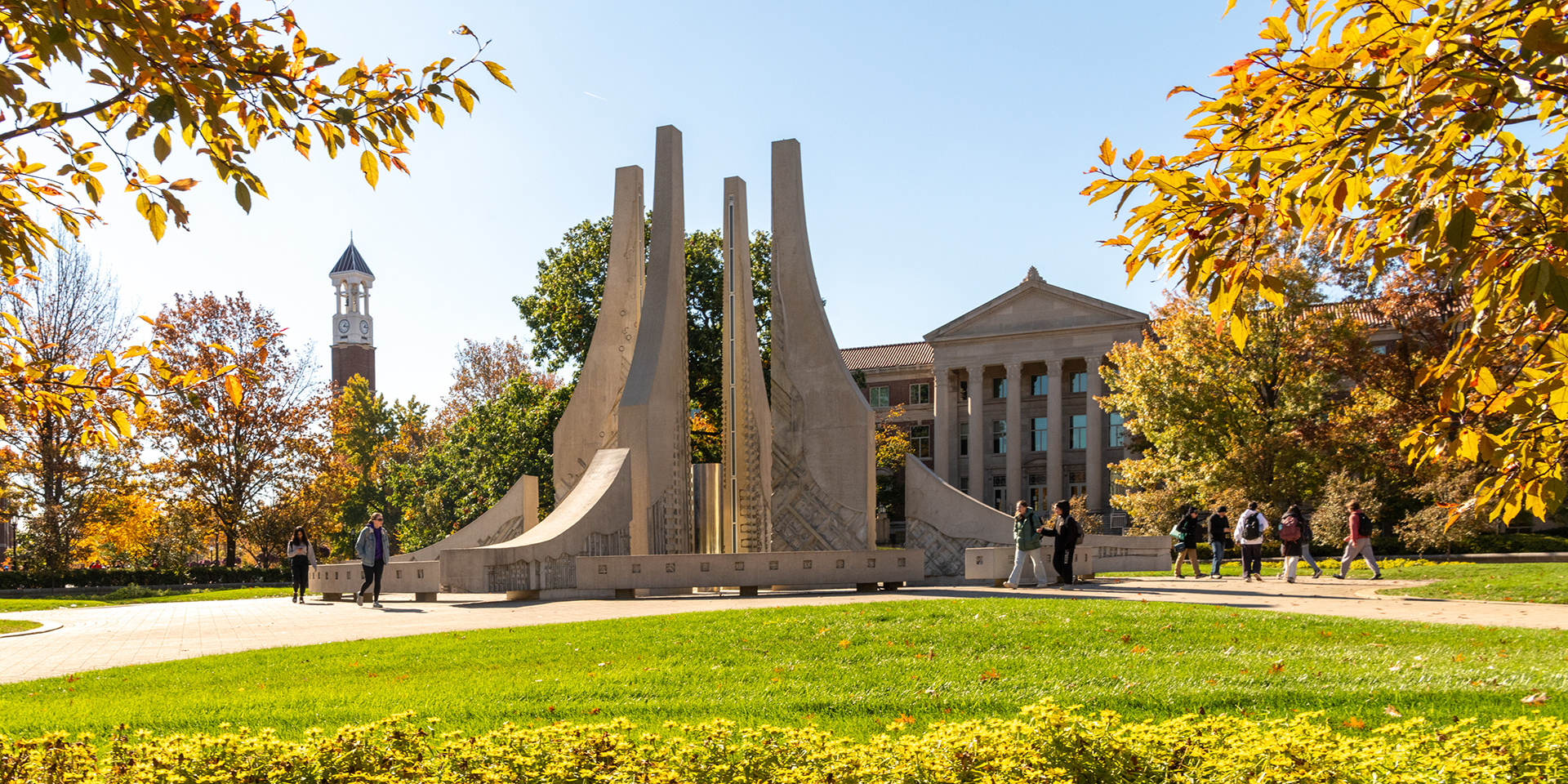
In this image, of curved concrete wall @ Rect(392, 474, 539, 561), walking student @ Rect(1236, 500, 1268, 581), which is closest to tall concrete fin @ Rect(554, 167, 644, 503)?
curved concrete wall @ Rect(392, 474, 539, 561)

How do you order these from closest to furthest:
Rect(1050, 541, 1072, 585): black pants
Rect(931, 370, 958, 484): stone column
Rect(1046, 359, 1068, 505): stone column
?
Rect(1050, 541, 1072, 585): black pants → Rect(1046, 359, 1068, 505): stone column → Rect(931, 370, 958, 484): stone column

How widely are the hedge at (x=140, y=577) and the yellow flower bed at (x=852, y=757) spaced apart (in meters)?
30.3

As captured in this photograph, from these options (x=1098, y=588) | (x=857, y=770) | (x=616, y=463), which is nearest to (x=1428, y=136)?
(x=857, y=770)

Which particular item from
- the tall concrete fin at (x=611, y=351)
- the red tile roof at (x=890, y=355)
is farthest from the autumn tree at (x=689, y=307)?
the red tile roof at (x=890, y=355)

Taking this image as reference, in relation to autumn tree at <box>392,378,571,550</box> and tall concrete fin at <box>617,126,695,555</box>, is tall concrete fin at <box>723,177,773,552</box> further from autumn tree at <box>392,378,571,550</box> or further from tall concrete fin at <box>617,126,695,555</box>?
autumn tree at <box>392,378,571,550</box>

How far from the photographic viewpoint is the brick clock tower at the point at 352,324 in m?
98.1

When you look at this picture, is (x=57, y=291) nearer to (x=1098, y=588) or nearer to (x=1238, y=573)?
(x=1098, y=588)

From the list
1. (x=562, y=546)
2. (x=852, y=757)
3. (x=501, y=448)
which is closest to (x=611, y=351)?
(x=562, y=546)

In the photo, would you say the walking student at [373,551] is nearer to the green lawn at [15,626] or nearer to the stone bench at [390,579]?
the stone bench at [390,579]

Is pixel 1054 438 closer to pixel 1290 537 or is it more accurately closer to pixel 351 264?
pixel 1290 537

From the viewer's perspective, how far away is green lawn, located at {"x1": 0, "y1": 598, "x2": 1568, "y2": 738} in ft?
22.1

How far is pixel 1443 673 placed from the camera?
7672mm

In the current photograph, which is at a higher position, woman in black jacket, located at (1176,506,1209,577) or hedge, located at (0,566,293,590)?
woman in black jacket, located at (1176,506,1209,577)

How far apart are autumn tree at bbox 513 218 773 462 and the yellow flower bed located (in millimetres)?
31015
